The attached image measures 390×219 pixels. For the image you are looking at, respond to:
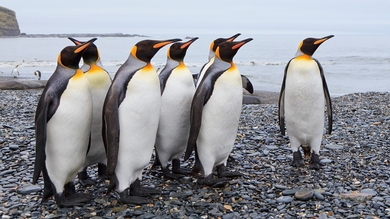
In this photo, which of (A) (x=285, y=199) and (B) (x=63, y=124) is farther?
(A) (x=285, y=199)

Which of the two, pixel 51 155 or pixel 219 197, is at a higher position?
pixel 51 155

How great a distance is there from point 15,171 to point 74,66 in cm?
190

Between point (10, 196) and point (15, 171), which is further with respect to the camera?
point (15, 171)

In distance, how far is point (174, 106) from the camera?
444 cm

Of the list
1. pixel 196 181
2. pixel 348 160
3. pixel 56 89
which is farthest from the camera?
pixel 348 160

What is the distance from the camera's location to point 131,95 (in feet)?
12.5

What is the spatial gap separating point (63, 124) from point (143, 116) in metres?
0.72

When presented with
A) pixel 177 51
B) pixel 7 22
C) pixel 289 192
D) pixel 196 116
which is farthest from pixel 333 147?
pixel 7 22

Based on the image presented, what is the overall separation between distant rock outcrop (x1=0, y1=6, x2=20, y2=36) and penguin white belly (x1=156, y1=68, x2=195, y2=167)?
108538 mm

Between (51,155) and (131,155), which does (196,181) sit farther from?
Answer: (51,155)

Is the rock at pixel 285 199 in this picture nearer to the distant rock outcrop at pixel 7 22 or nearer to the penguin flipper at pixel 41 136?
the penguin flipper at pixel 41 136

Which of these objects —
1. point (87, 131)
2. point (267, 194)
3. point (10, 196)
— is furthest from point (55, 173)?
point (267, 194)

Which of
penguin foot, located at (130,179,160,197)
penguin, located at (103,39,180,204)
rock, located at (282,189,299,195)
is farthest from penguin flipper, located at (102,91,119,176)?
rock, located at (282,189,299,195)

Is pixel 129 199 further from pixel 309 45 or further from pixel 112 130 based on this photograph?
pixel 309 45
